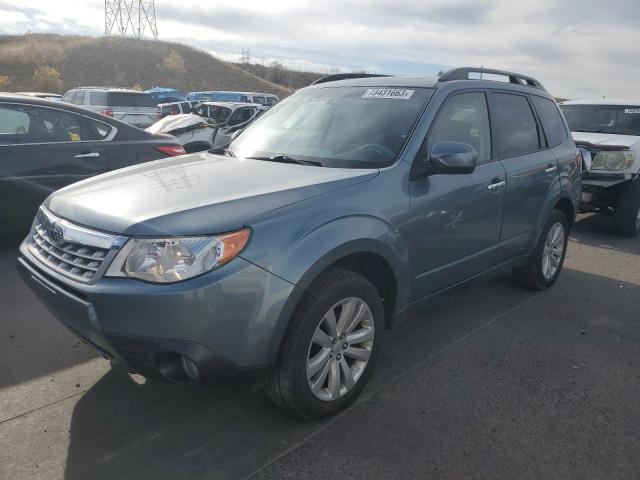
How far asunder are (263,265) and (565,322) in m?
2.93

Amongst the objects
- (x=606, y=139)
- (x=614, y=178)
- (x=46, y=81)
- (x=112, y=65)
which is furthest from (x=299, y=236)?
(x=112, y=65)

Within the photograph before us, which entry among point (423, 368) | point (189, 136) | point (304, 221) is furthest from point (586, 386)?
point (189, 136)

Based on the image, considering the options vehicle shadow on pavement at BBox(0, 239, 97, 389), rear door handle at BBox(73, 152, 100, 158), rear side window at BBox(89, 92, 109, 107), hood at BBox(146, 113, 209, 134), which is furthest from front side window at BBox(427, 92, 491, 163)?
rear side window at BBox(89, 92, 109, 107)

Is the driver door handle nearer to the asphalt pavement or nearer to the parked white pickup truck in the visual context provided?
the asphalt pavement

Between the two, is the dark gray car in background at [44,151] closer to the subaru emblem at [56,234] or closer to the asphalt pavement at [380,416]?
the asphalt pavement at [380,416]

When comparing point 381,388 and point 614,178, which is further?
point 614,178

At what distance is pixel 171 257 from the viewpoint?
7.10ft

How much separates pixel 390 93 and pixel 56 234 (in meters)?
2.14

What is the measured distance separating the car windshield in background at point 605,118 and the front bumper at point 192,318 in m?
7.62

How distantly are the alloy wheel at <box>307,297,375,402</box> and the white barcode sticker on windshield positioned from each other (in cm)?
144

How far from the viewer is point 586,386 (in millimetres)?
3174

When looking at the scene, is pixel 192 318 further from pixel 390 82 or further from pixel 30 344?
pixel 390 82

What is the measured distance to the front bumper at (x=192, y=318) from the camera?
212 cm

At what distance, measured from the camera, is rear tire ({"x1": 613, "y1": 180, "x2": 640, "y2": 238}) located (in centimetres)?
707
